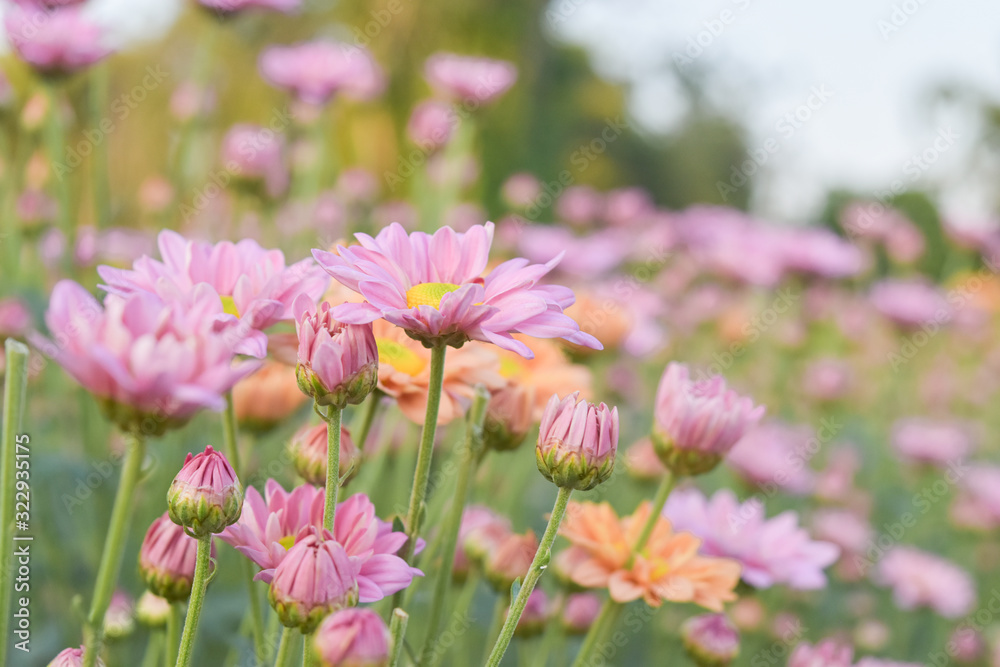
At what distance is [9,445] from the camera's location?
55cm

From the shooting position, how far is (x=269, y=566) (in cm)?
56

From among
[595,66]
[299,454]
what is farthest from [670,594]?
[595,66]

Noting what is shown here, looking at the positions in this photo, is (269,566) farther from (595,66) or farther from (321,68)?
(595,66)

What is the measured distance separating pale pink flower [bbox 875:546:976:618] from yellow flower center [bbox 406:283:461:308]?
1.61 m

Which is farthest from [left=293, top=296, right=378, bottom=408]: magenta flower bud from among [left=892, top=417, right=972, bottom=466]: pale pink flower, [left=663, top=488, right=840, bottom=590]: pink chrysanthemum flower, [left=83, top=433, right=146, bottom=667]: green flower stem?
[left=892, top=417, right=972, bottom=466]: pale pink flower

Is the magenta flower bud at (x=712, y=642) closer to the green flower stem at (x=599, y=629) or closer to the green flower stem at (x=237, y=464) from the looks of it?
the green flower stem at (x=599, y=629)

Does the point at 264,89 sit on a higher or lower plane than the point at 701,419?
lower

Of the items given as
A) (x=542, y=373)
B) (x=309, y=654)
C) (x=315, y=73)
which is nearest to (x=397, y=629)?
(x=309, y=654)

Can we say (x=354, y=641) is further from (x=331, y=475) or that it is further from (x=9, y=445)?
(x=9, y=445)

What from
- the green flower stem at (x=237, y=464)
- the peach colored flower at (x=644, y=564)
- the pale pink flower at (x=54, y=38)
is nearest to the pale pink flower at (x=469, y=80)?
the pale pink flower at (x=54, y=38)

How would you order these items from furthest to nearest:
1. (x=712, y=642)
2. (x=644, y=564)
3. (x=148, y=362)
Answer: (x=712, y=642)
(x=644, y=564)
(x=148, y=362)

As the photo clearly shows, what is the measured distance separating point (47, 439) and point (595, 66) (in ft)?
35.7

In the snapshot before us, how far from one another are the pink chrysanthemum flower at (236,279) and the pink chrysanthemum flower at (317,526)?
126 millimetres

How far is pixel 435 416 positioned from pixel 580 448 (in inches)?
4.3
